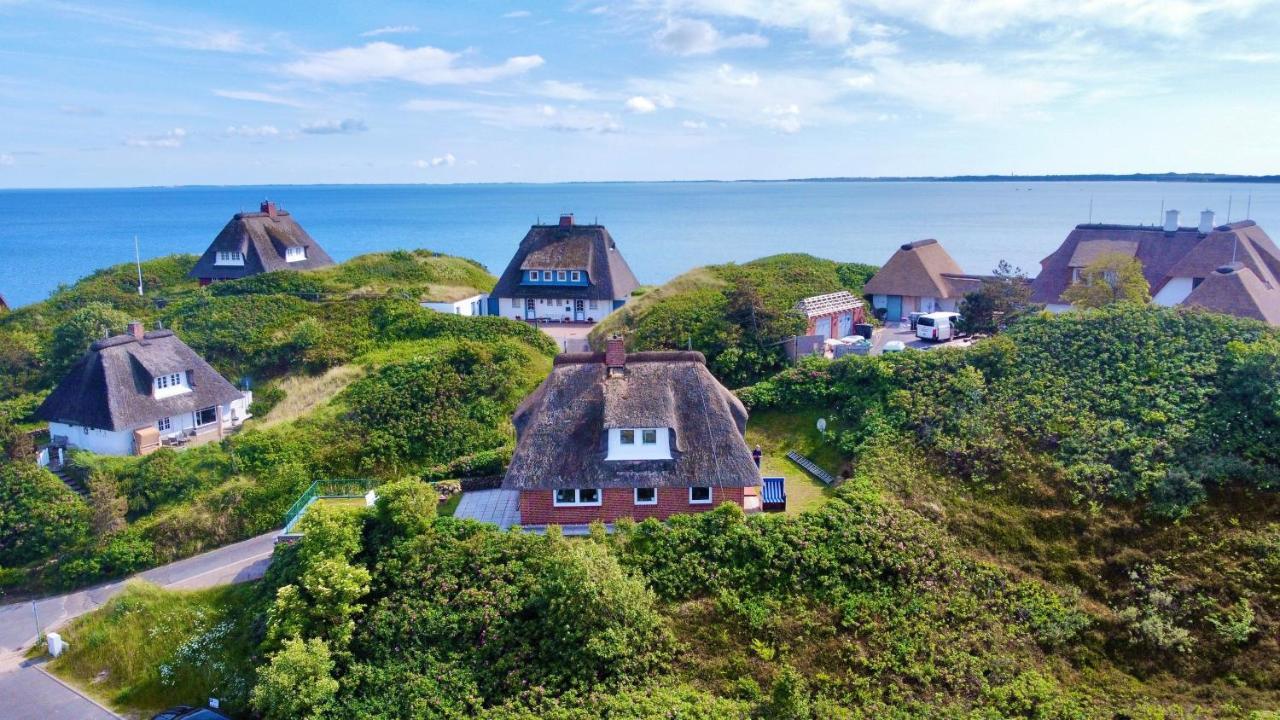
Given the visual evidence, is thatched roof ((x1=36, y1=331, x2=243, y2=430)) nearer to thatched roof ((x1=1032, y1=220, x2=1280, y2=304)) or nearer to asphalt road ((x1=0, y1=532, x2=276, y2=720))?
asphalt road ((x1=0, y1=532, x2=276, y2=720))

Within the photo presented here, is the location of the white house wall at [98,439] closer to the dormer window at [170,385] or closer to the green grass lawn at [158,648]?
the dormer window at [170,385]

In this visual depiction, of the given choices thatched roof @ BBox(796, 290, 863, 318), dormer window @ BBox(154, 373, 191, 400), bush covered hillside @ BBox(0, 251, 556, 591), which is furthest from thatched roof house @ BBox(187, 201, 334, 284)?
thatched roof @ BBox(796, 290, 863, 318)

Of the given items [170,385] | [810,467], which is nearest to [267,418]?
[170,385]

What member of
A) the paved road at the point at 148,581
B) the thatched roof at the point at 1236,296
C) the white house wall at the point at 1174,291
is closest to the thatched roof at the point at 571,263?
the paved road at the point at 148,581

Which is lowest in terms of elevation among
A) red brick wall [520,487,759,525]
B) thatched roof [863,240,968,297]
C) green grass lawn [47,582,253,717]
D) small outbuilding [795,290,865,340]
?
green grass lawn [47,582,253,717]

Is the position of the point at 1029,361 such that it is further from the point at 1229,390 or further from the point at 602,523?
the point at 602,523
